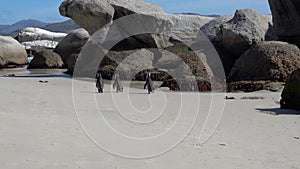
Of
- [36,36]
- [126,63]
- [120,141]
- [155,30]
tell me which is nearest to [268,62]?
[126,63]

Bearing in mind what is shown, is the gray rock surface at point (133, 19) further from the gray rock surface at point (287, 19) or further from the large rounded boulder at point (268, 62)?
the large rounded boulder at point (268, 62)

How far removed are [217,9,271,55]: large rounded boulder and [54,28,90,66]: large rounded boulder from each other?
13981 millimetres

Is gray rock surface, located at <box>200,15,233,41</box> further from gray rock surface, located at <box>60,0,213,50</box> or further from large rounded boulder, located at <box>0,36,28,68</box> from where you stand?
large rounded boulder, located at <box>0,36,28,68</box>

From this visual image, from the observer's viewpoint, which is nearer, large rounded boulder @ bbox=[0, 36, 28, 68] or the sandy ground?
the sandy ground

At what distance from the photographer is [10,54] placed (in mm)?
35469

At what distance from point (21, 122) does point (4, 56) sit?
2820 centimetres

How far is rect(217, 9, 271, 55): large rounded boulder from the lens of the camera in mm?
22828

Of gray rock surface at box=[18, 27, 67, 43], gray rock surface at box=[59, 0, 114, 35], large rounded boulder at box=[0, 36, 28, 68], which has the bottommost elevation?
gray rock surface at box=[18, 27, 67, 43]

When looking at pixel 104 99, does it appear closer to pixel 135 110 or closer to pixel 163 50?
pixel 135 110

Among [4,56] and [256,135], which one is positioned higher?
[256,135]

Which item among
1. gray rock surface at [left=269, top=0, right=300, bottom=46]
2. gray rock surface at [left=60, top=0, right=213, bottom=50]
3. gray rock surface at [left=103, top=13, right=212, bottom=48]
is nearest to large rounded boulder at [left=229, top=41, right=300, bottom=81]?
gray rock surface at [left=269, top=0, right=300, bottom=46]

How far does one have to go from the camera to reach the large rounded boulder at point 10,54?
3462cm

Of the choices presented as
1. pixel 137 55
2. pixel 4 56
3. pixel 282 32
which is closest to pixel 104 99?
pixel 137 55

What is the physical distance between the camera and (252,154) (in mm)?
7242
